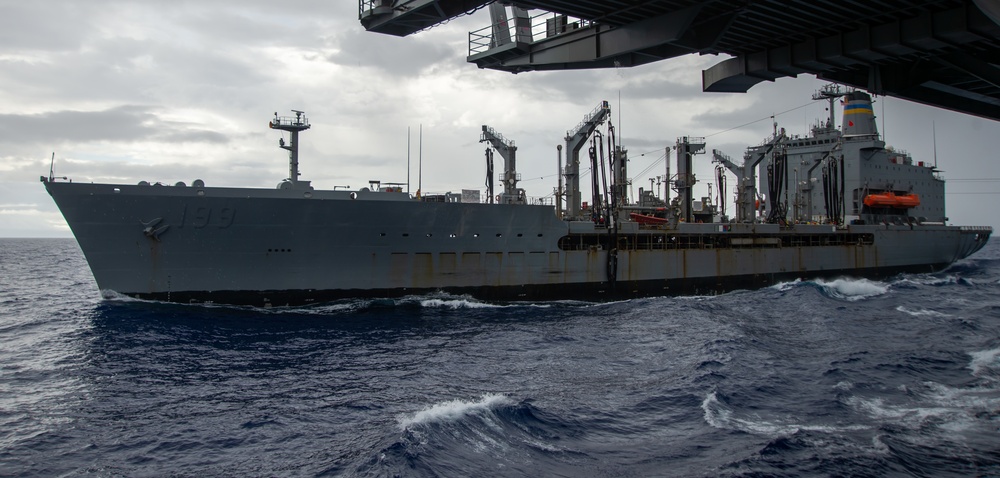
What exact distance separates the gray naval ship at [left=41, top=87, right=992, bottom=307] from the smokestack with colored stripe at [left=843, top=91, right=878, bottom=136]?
5.68 metres

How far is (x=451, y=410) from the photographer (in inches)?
422

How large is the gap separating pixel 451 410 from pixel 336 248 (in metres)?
12.3

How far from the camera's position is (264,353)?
15422mm

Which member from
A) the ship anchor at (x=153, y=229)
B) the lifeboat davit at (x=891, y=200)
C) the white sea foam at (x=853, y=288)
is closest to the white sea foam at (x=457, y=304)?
the ship anchor at (x=153, y=229)

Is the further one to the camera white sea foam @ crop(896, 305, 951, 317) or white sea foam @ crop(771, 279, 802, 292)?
white sea foam @ crop(771, 279, 802, 292)

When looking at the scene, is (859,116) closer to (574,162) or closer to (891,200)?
(891,200)

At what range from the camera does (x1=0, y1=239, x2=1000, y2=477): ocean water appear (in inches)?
348

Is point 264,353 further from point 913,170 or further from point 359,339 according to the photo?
point 913,170

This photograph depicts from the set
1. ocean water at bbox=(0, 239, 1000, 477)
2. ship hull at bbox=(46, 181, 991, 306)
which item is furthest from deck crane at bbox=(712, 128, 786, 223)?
ocean water at bbox=(0, 239, 1000, 477)

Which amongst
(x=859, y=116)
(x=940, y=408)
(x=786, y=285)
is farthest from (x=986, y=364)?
(x=859, y=116)

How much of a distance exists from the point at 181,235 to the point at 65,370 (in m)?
7.28

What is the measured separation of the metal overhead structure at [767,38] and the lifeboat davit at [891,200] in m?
25.6

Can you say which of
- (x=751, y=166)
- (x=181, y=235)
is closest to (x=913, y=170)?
(x=751, y=166)

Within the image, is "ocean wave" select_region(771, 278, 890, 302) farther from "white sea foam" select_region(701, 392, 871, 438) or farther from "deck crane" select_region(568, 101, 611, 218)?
"white sea foam" select_region(701, 392, 871, 438)
